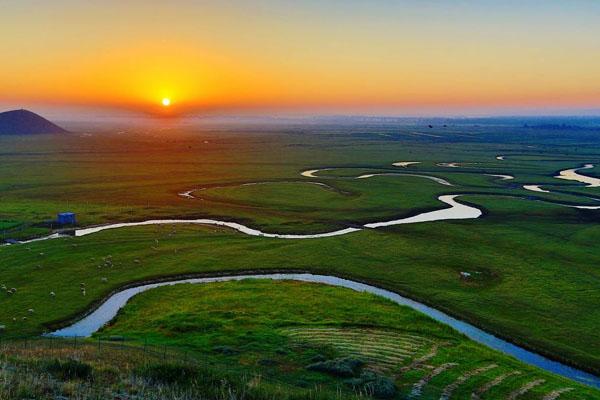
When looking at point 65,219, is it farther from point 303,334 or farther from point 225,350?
point 303,334

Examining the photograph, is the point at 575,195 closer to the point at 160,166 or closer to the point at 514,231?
the point at 514,231

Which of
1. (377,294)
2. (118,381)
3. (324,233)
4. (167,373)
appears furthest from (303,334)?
(324,233)

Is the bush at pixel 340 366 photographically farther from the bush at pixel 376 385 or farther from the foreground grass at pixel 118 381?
the foreground grass at pixel 118 381

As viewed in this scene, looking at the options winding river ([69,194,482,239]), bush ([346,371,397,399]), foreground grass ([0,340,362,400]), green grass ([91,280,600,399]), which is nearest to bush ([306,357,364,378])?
green grass ([91,280,600,399])

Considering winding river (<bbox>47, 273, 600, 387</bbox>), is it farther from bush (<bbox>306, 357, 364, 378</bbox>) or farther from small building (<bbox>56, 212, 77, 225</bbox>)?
small building (<bbox>56, 212, 77, 225</bbox>)

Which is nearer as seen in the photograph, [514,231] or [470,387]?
[470,387]

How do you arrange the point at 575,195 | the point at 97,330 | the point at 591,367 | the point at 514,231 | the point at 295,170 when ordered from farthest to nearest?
the point at 295,170 < the point at 575,195 < the point at 514,231 < the point at 97,330 < the point at 591,367

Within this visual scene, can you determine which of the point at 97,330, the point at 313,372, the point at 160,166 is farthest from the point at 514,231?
the point at 160,166
